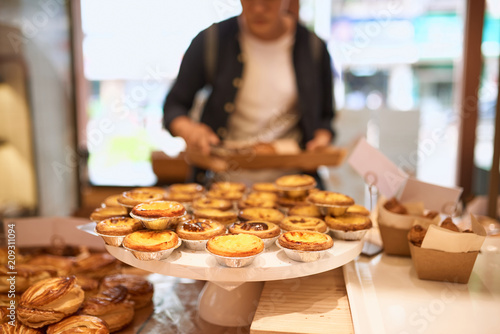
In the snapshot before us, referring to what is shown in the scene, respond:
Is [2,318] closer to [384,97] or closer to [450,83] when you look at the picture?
[384,97]

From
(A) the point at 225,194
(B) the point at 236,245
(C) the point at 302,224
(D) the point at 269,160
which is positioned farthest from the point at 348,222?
(D) the point at 269,160

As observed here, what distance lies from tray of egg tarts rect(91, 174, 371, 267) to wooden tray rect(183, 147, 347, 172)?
538mm

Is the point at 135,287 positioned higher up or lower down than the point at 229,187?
lower down

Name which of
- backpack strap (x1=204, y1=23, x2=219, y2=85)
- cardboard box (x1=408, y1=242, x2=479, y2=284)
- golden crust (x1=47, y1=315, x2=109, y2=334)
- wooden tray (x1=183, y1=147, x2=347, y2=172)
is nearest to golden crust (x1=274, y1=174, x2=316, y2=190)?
cardboard box (x1=408, y1=242, x2=479, y2=284)

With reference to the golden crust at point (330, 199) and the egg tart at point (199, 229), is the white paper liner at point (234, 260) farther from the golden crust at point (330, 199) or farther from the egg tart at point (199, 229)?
the golden crust at point (330, 199)

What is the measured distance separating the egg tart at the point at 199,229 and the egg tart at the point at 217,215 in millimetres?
77

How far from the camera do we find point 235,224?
1288 millimetres

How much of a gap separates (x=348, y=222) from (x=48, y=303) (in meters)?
0.88

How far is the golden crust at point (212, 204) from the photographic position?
1425 millimetres

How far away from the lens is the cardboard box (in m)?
1.24

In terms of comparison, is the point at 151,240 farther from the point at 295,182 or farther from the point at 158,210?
the point at 295,182

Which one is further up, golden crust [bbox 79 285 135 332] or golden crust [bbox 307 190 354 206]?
golden crust [bbox 307 190 354 206]

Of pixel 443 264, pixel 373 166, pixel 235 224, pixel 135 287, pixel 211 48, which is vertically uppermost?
pixel 211 48

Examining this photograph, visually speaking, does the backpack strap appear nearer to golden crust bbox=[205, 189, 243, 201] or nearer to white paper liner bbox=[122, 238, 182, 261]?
golden crust bbox=[205, 189, 243, 201]
